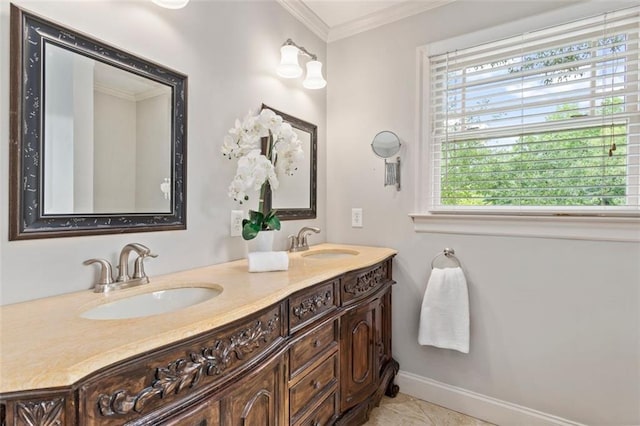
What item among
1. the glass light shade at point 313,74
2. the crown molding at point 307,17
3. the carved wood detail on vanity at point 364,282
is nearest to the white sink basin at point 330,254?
the carved wood detail on vanity at point 364,282

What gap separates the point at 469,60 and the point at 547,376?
5.99 ft

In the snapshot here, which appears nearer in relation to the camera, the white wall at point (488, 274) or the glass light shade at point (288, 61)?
the white wall at point (488, 274)

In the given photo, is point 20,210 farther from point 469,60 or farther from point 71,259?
point 469,60

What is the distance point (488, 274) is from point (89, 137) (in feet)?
6.56

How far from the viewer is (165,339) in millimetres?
700

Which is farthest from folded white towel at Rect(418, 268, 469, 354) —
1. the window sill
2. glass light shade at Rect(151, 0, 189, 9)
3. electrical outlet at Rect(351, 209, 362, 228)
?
glass light shade at Rect(151, 0, 189, 9)

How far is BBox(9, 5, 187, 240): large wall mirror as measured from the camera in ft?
3.04

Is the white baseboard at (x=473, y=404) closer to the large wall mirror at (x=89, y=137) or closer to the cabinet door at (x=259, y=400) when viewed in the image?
the cabinet door at (x=259, y=400)

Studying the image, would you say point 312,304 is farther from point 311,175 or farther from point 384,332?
point 311,175

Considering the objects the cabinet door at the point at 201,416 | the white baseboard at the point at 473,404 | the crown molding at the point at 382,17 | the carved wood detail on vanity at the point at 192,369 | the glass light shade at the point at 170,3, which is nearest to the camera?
the carved wood detail on vanity at the point at 192,369

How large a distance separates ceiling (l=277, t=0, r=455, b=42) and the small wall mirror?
77 cm

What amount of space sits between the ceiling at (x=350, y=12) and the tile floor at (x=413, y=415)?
2456mm

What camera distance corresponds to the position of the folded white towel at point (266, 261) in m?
1.34

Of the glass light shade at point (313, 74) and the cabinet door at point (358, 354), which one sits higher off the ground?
the glass light shade at point (313, 74)
